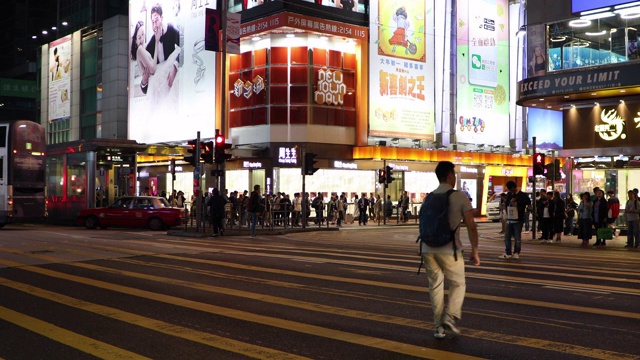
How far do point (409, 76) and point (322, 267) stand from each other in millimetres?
32339

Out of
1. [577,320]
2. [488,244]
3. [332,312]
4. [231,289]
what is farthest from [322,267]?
[488,244]

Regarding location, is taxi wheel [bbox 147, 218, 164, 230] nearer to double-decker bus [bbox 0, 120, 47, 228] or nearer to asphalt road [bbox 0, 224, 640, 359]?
double-decker bus [bbox 0, 120, 47, 228]

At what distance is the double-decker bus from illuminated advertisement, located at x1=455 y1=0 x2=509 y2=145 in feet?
90.5

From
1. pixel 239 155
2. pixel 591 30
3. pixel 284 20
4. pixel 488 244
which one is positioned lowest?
pixel 488 244

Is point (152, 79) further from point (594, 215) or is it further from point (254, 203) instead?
point (594, 215)

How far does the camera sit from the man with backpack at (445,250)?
295 inches

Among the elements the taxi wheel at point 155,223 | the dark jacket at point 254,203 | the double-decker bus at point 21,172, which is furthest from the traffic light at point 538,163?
the double-decker bus at point 21,172

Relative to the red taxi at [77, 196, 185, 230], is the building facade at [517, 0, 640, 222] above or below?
above

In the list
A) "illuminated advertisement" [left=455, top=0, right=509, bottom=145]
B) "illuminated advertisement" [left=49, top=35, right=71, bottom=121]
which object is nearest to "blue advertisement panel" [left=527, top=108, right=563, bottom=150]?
"illuminated advertisement" [left=455, top=0, right=509, bottom=145]

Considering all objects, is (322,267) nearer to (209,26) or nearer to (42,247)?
(42,247)

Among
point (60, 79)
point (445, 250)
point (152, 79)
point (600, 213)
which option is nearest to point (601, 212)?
point (600, 213)

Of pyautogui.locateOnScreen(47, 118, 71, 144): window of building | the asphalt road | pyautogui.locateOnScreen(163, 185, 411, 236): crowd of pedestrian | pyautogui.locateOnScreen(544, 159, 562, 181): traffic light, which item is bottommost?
the asphalt road

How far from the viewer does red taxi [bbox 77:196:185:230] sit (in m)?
30.6

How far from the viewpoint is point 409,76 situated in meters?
45.3
